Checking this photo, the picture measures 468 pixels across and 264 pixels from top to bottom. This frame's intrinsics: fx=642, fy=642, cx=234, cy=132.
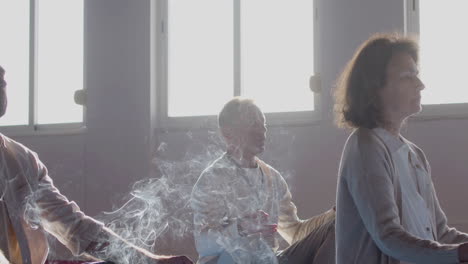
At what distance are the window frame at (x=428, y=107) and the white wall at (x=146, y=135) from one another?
0.13 ft

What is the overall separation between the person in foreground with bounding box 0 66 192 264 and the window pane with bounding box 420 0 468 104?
2.44 meters

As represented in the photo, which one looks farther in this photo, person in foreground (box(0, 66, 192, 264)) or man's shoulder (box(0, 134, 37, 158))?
man's shoulder (box(0, 134, 37, 158))

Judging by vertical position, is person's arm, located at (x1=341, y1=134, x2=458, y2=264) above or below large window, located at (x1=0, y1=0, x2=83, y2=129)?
below

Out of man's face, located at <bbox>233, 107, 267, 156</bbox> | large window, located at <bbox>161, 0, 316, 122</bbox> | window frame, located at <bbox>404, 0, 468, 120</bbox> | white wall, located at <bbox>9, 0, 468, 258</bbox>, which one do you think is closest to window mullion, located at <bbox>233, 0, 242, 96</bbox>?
large window, located at <bbox>161, 0, 316, 122</bbox>

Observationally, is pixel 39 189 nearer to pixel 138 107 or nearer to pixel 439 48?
pixel 138 107

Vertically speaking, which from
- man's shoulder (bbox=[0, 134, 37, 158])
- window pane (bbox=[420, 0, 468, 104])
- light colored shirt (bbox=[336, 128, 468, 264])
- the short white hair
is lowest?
light colored shirt (bbox=[336, 128, 468, 264])

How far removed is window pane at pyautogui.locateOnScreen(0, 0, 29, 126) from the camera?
5.28 metres

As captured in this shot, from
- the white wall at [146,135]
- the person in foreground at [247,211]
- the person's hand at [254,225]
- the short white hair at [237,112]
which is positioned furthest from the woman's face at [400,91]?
the white wall at [146,135]

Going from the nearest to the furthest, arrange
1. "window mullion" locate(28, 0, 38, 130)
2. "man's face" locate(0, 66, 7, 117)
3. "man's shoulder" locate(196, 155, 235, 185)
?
"man's face" locate(0, 66, 7, 117)
"man's shoulder" locate(196, 155, 235, 185)
"window mullion" locate(28, 0, 38, 130)

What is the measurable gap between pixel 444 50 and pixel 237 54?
4.52ft

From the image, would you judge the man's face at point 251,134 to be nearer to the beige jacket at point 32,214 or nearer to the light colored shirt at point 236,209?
the light colored shirt at point 236,209

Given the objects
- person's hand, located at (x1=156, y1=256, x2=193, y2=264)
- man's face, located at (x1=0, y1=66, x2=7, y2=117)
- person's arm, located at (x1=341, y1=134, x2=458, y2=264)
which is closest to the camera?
person's arm, located at (x1=341, y1=134, x2=458, y2=264)

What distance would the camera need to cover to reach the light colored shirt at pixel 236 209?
110 inches

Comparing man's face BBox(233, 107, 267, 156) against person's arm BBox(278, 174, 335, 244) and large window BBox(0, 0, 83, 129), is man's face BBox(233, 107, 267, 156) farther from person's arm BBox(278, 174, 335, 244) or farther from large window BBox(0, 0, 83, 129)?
large window BBox(0, 0, 83, 129)
